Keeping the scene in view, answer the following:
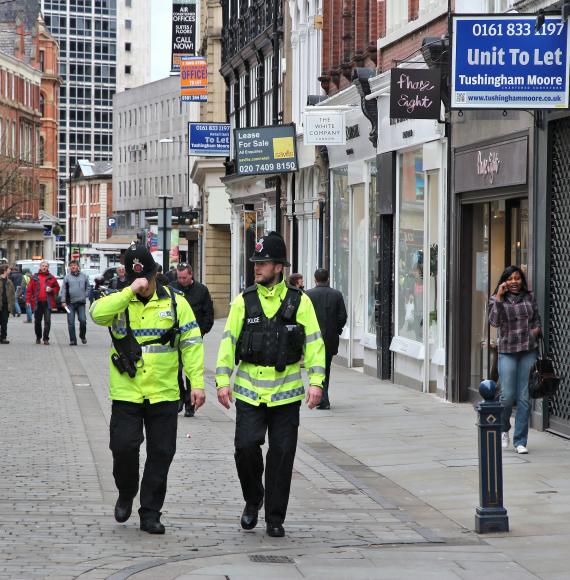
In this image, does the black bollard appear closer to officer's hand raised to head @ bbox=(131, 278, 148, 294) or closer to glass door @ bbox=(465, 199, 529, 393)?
officer's hand raised to head @ bbox=(131, 278, 148, 294)

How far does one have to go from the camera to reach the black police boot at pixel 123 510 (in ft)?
31.1

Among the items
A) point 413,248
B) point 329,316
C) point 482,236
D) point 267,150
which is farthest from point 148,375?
point 267,150

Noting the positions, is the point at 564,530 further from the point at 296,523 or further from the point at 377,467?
the point at 377,467

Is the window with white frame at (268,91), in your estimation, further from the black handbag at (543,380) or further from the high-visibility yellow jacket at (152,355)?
the high-visibility yellow jacket at (152,355)

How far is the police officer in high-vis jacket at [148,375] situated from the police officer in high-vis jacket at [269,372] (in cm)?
27

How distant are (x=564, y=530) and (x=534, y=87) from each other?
18.6ft

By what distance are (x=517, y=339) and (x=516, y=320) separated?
0.17m

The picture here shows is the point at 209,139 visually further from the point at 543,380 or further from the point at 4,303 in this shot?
the point at 543,380

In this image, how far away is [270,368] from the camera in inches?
369

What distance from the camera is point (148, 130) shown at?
4751 inches

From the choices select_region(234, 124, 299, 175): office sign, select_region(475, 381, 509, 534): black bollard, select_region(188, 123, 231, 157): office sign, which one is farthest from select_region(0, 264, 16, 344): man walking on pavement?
select_region(475, 381, 509, 534): black bollard

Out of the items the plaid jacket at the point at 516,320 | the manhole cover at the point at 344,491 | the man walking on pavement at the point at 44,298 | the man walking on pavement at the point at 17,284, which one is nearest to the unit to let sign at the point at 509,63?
the plaid jacket at the point at 516,320

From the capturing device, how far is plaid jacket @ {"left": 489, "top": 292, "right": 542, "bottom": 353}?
13.4m

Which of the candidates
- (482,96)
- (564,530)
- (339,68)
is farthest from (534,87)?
(339,68)
